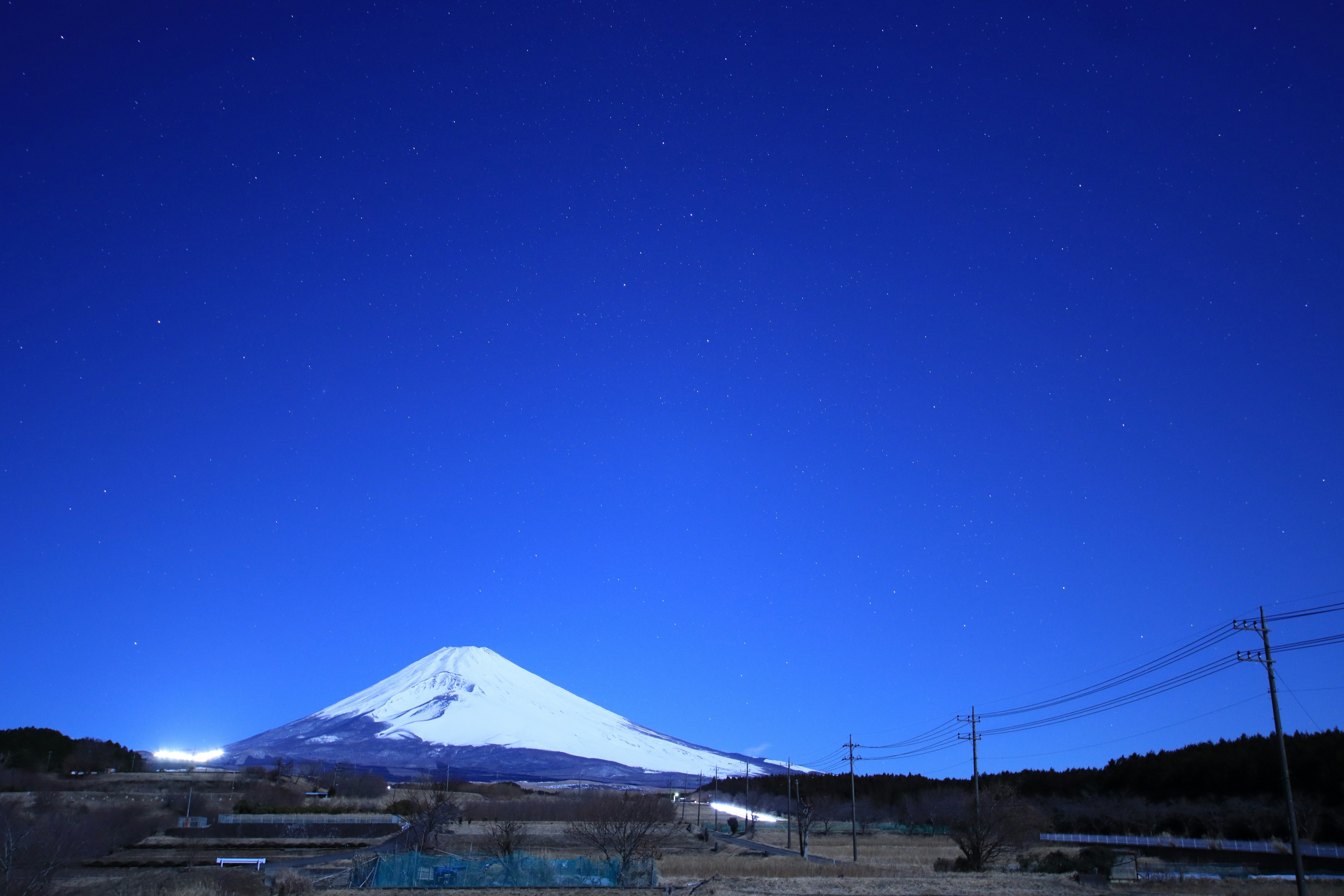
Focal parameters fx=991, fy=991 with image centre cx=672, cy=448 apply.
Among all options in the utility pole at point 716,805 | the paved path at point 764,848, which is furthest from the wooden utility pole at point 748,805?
the paved path at point 764,848

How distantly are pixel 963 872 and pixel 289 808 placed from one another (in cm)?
6525

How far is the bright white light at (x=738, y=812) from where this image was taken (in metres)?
121

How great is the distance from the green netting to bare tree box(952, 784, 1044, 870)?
19.1 meters

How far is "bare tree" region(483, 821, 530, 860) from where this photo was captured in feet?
178

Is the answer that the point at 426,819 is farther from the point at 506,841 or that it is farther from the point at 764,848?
the point at 764,848

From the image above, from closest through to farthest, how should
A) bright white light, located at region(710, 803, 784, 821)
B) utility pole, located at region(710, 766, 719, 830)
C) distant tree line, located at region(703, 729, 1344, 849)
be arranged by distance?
distant tree line, located at region(703, 729, 1344, 849)
utility pole, located at region(710, 766, 719, 830)
bright white light, located at region(710, 803, 784, 821)

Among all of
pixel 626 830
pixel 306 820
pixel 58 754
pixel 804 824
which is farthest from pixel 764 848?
pixel 58 754

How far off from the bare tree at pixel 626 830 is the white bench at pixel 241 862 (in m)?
16.5

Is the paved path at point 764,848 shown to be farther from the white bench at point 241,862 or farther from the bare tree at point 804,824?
the white bench at point 241,862

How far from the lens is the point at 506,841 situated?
55.7 m

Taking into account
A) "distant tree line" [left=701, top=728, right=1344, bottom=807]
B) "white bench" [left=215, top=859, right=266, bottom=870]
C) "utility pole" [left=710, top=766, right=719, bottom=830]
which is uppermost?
"distant tree line" [left=701, top=728, right=1344, bottom=807]

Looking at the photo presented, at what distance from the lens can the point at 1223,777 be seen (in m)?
82.1

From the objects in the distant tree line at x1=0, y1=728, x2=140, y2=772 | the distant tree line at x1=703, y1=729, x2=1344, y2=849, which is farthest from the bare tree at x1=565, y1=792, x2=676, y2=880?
the distant tree line at x1=0, y1=728, x2=140, y2=772

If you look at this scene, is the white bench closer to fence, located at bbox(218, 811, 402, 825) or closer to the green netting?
the green netting
